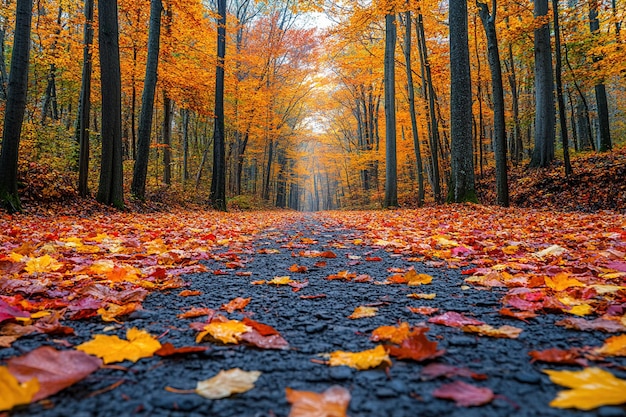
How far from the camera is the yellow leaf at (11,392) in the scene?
853 millimetres

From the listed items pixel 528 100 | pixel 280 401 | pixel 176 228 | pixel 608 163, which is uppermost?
pixel 528 100

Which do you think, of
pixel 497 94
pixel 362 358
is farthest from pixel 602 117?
pixel 362 358

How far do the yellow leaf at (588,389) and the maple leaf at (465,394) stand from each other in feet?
0.52

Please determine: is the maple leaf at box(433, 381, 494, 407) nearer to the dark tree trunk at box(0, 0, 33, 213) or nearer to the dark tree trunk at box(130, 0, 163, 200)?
the dark tree trunk at box(0, 0, 33, 213)

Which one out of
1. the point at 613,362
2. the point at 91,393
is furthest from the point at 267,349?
the point at 613,362

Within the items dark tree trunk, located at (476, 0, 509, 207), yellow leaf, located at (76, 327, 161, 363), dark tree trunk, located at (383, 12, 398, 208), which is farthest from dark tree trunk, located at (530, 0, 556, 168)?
yellow leaf, located at (76, 327, 161, 363)

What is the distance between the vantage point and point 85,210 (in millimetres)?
7602

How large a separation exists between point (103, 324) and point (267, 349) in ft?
2.57

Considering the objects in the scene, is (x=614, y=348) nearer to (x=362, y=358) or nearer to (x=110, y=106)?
(x=362, y=358)

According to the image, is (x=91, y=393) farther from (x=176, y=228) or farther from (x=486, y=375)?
(x=176, y=228)

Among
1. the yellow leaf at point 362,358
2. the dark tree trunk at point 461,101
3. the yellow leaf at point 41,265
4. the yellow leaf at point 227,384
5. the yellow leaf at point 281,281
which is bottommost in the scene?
the yellow leaf at point 227,384

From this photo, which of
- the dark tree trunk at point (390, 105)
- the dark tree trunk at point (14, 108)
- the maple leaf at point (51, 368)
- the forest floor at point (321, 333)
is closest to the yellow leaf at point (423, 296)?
the forest floor at point (321, 333)

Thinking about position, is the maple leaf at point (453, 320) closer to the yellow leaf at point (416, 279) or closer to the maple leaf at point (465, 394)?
the maple leaf at point (465, 394)

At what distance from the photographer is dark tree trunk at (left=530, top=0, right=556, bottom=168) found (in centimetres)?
1154
